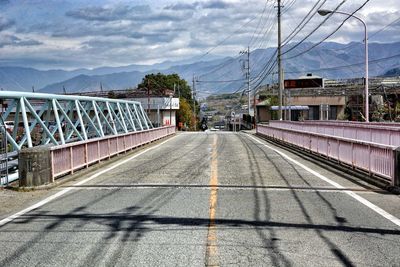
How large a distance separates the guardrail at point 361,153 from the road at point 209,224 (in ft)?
2.07

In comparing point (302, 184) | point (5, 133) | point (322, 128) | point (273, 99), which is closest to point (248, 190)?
point (302, 184)

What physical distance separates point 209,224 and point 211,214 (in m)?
0.84

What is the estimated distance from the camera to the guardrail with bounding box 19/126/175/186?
13125 millimetres

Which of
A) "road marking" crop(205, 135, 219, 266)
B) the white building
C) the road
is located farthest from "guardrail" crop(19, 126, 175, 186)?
the white building

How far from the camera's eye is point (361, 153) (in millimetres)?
15000

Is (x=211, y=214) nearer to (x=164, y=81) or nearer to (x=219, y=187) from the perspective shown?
(x=219, y=187)

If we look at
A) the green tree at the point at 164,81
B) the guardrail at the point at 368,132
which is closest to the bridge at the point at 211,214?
the guardrail at the point at 368,132

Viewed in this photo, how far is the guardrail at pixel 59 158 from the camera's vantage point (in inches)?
517

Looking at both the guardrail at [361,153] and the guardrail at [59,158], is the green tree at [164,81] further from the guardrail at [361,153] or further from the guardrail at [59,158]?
the guardrail at [59,158]

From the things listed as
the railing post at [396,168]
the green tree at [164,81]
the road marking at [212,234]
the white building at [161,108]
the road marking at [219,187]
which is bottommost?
the road marking at [219,187]

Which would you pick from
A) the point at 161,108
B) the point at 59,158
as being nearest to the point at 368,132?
the point at 59,158

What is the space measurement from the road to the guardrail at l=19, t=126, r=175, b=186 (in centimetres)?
80

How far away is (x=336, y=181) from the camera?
1384 cm

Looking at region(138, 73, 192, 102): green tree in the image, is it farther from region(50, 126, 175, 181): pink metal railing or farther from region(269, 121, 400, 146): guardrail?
region(50, 126, 175, 181): pink metal railing
